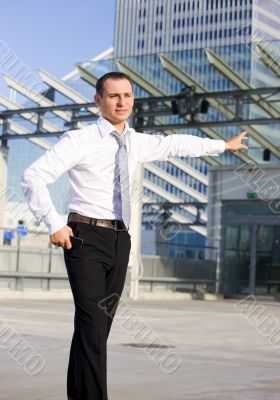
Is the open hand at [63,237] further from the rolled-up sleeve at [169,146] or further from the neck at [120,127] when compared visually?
the rolled-up sleeve at [169,146]

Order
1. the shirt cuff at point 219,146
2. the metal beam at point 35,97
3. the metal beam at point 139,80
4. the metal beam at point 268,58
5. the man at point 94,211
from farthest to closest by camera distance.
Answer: the metal beam at point 35,97, the metal beam at point 139,80, the metal beam at point 268,58, the shirt cuff at point 219,146, the man at point 94,211

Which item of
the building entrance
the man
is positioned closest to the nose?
the man

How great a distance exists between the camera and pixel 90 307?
3939 mm

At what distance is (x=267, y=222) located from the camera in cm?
2608

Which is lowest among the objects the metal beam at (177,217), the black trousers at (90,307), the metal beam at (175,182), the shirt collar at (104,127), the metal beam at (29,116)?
the black trousers at (90,307)

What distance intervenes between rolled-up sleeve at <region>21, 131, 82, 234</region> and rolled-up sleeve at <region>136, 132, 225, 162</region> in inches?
18.9

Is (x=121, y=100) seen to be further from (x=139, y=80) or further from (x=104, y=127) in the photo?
(x=139, y=80)

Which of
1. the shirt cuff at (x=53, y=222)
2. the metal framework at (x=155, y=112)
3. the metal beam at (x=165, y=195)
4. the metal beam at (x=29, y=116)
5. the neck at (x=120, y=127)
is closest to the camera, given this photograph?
the shirt cuff at (x=53, y=222)

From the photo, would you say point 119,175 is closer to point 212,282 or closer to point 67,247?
point 67,247

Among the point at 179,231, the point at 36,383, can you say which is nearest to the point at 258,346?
the point at 36,383

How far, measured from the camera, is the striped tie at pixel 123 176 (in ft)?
13.5

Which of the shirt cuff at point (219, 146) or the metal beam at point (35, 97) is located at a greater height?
the metal beam at point (35, 97)

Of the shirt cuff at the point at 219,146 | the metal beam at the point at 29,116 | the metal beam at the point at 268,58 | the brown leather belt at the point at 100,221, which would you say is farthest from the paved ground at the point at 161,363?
the metal beam at the point at 29,116

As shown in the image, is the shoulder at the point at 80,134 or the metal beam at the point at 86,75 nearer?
the shoulder at the point at 80,134
